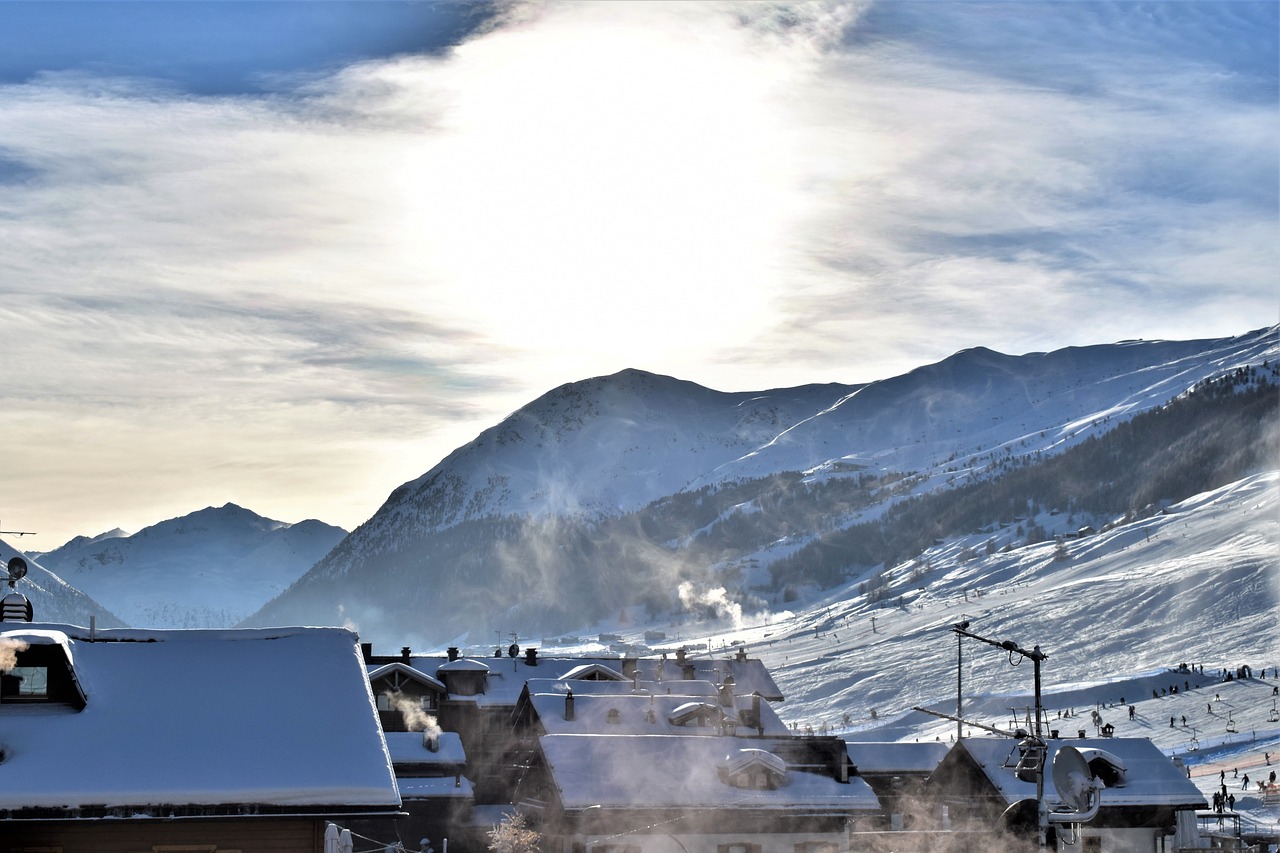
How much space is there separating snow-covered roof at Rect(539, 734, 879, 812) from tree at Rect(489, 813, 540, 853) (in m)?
1.75

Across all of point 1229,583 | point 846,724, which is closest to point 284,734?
point 846,724

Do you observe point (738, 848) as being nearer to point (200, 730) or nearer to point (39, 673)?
point (200, 730)

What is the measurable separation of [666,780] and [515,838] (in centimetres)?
529

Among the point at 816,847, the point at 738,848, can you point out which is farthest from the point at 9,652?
the point at 816,847

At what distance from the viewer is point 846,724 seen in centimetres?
16075

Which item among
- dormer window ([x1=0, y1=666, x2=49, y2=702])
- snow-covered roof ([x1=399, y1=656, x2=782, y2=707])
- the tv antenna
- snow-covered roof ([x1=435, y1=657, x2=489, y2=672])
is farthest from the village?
the tv antenna

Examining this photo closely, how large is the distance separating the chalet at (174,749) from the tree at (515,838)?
62.5 ft

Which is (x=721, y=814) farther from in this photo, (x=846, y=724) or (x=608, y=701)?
(x=846, y=724)

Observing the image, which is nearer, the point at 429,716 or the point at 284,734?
the point at 284,734

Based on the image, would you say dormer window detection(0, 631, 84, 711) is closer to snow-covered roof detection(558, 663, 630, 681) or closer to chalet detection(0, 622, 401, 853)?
chalet detection(0, 622, 401, 853)

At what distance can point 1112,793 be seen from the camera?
61281mm

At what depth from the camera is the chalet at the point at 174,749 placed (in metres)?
29.8

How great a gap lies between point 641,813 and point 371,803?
2305 centimetres

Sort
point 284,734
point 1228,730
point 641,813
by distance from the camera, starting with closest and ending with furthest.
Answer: point 284,734 < point 641,813 < point 1228,730
